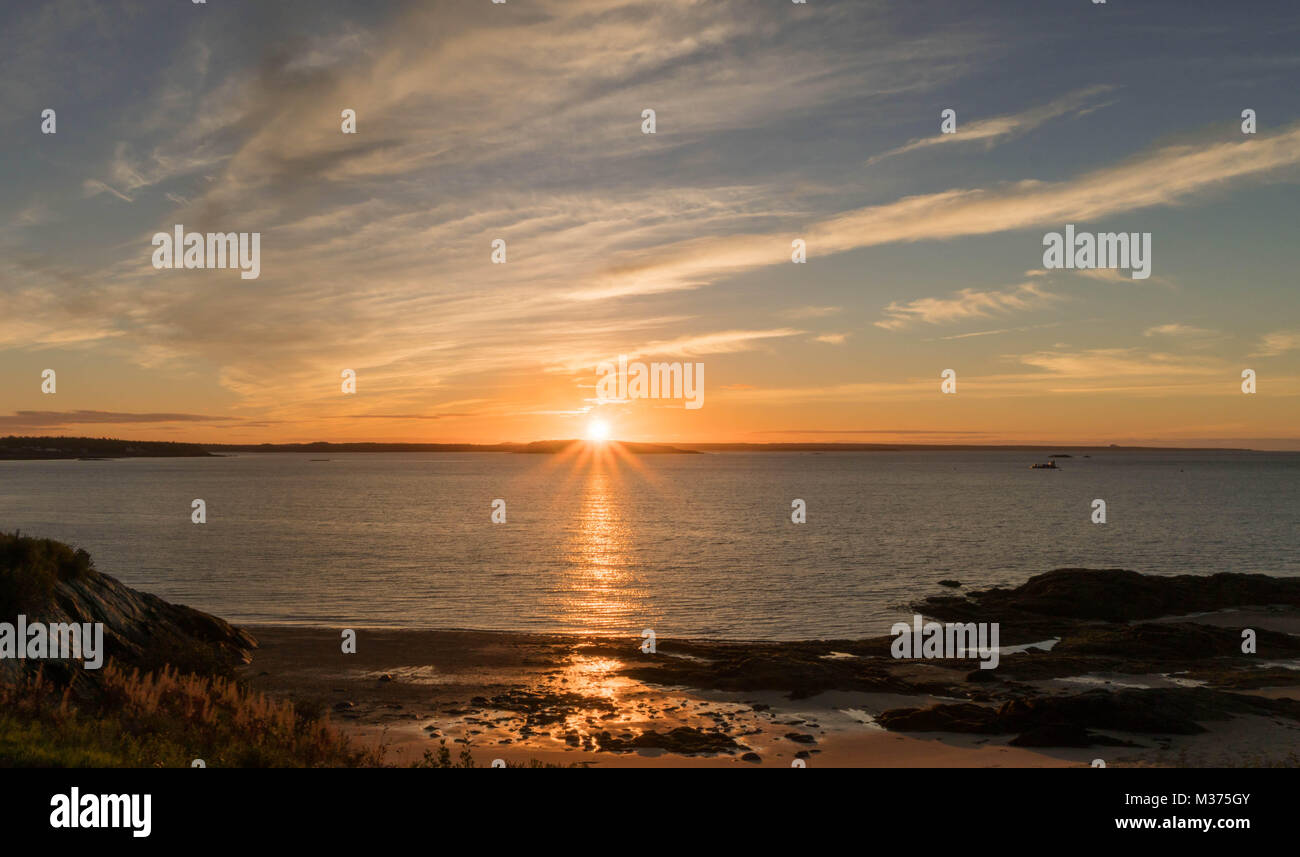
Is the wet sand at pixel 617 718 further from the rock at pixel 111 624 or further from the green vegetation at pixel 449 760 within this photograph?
the rock at pixel 111 624

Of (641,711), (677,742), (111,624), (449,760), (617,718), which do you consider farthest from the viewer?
(641,711)

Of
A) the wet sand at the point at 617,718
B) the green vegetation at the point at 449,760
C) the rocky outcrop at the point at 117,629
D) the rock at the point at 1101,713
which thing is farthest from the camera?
the rock at the point at 1101,713

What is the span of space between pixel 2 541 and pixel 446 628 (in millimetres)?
20438

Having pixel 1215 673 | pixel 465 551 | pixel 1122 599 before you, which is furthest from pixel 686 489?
pixel 1215 673

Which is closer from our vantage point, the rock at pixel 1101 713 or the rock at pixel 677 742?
the rock at pixel 677 742

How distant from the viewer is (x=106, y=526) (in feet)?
272

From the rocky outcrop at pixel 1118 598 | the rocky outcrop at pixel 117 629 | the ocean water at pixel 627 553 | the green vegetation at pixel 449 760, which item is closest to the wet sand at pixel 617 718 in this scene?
the green vegetation at pixel 449 760

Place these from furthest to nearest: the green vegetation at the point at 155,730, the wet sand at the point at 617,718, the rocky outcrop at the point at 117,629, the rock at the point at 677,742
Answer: the rock at the point at 677,742
the wet sand at the point at 617,718
the rocky outcrop at the point at 117,629
the green vegetation at the point at 155,730

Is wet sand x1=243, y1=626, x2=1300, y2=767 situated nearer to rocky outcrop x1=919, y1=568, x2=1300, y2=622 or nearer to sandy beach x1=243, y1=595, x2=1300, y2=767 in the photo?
sandy beach x1=243, y1=595, x2=1300, y2=767

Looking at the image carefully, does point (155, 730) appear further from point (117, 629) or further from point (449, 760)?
point (117, 629)

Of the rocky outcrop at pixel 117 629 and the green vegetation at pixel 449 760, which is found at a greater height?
the rocky outcrop at pixel 117 629

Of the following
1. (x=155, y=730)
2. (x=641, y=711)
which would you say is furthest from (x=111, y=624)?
(x=641, y=711)

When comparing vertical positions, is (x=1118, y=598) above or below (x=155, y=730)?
below

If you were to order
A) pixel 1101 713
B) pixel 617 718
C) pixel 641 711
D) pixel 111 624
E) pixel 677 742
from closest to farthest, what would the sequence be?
pixel 677 742 → pixel 1101 713 → pixel 111 624 → pixel 617 718 → pixel 641 711
